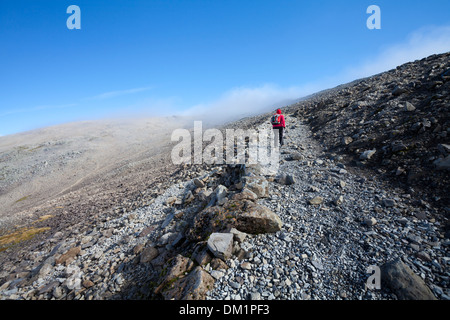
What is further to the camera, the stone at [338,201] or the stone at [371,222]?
the stone at [338,201]

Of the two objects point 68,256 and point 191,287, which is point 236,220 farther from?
point 68,256

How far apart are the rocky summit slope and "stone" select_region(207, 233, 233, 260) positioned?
0.10ft

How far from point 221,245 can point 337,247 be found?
11.7 ft

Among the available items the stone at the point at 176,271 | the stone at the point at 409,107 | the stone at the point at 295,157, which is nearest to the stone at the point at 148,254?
the stone at the point at 176,271

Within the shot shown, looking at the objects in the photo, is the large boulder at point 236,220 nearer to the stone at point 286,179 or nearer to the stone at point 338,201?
the stone at point 338,201

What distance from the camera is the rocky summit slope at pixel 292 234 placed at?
477cm

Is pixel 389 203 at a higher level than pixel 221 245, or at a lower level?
higher

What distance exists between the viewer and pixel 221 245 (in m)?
5.61

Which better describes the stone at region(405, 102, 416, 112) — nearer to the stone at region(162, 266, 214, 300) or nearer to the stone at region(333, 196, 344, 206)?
the stone at region(333, 196, 344, 206)

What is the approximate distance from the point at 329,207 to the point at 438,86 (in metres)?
13.6

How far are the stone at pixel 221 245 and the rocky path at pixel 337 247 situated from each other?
0.96 ft

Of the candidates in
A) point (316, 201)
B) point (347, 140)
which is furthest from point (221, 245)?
point (347, 140)

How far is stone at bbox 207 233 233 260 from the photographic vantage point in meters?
5.50

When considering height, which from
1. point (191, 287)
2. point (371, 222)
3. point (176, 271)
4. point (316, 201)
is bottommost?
point (176, 271)
